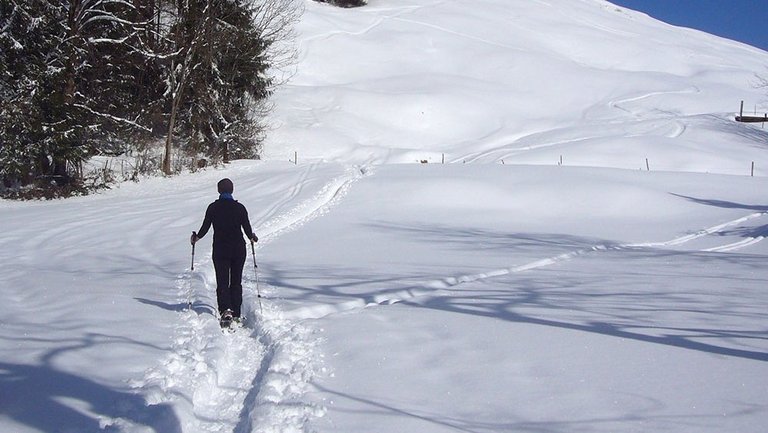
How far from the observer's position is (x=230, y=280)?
8.00 meters

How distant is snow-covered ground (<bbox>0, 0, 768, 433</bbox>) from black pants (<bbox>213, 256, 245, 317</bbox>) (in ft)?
1.11

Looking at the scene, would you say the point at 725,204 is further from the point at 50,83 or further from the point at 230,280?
the point at 50,83

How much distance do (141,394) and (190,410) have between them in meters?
0.43

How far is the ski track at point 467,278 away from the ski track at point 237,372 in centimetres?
52

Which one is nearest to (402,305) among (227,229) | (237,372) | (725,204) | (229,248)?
(229,248)

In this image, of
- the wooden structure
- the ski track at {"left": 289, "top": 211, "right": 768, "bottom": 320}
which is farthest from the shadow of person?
the wooden structure

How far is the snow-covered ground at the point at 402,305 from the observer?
16.1ft

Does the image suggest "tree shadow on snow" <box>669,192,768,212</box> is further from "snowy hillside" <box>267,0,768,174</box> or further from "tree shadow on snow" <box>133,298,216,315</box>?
"tree shadow on snow" <box>133,298,216,315</box>

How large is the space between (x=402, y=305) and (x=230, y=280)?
223 cm

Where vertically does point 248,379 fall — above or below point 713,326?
below

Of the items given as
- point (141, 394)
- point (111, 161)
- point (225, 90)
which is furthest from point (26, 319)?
point (225, 90)

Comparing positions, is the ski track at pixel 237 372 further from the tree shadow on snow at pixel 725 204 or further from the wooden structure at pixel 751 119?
the wooden structure at pixel 751 119

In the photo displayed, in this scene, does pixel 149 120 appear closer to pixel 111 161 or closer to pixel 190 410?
pixel 111 161

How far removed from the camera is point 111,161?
28.9m
